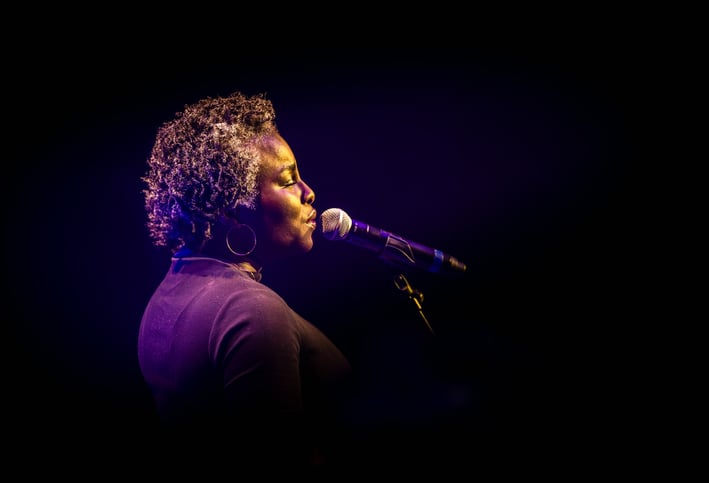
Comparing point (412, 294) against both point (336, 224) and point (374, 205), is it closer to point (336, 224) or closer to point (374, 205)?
point (336, 224)

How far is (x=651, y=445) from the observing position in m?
1.87

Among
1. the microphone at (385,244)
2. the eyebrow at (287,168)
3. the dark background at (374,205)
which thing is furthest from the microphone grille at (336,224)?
the dark background at (374,205)

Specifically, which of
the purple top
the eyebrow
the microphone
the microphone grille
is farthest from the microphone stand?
the eyebrow

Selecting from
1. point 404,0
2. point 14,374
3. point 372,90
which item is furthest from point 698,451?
point 14,374

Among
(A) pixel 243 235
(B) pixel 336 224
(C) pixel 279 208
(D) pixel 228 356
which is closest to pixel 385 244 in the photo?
(B) pixel 336 224

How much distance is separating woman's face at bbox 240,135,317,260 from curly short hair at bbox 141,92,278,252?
0.14 ft

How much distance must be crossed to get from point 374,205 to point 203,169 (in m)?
1.54

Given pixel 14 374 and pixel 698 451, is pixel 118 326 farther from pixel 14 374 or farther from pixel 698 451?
pixel 698 451

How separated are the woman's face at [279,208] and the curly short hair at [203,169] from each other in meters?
0.04

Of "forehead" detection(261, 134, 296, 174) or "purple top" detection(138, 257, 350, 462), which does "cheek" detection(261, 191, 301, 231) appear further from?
"purple top" detection(138, 257, 350, 462)

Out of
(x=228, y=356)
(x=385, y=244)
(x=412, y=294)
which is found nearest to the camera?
(x=228, y=356)

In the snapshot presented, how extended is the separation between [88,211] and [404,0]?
2485 mm

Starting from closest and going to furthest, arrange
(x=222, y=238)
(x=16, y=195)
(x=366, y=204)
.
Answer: (x=222, y=238)
(x=16, y=195)
(x=366, y=204)

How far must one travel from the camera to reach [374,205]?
2789mm
